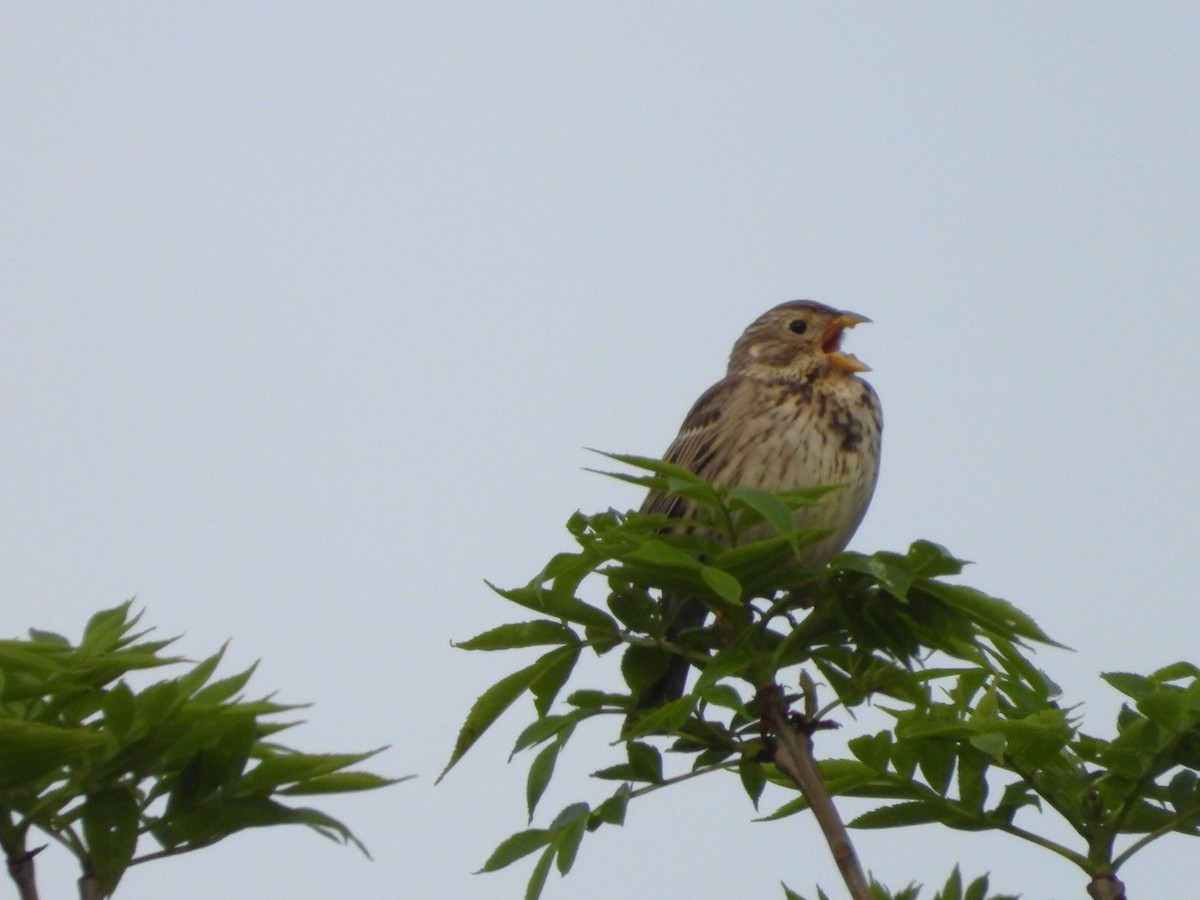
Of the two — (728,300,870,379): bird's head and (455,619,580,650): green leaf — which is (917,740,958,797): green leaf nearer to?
(455,619,580,650): green leaf

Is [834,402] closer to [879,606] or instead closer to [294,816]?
[879,606]

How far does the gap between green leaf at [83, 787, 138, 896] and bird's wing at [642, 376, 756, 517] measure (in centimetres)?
375

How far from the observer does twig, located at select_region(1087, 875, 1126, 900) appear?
122 inches

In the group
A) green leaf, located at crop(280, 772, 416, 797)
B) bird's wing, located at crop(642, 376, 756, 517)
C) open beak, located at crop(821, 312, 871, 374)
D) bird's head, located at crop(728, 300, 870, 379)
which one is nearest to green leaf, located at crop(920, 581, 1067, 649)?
green leaf, located at crop(280, 772, 416, 797)

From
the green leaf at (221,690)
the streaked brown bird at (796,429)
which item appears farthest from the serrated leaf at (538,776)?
the streaked brown bird at (796,429)

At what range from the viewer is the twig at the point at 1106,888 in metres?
3.10

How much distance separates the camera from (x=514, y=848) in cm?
323

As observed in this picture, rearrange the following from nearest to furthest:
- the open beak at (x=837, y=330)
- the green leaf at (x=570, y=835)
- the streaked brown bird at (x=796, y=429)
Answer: the green leaf at (x=570, y=835)
the streaked brown bird at (x=796, y=429)
the open beak at (x=837, y=330)

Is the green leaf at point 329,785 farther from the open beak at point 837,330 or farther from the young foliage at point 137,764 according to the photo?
the open beak at point 837,330

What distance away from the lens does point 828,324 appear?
7539mm

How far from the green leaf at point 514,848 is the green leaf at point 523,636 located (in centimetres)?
39

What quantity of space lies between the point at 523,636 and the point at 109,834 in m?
0.90

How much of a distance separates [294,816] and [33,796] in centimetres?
49

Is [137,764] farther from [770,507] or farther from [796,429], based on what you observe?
[796,429]
